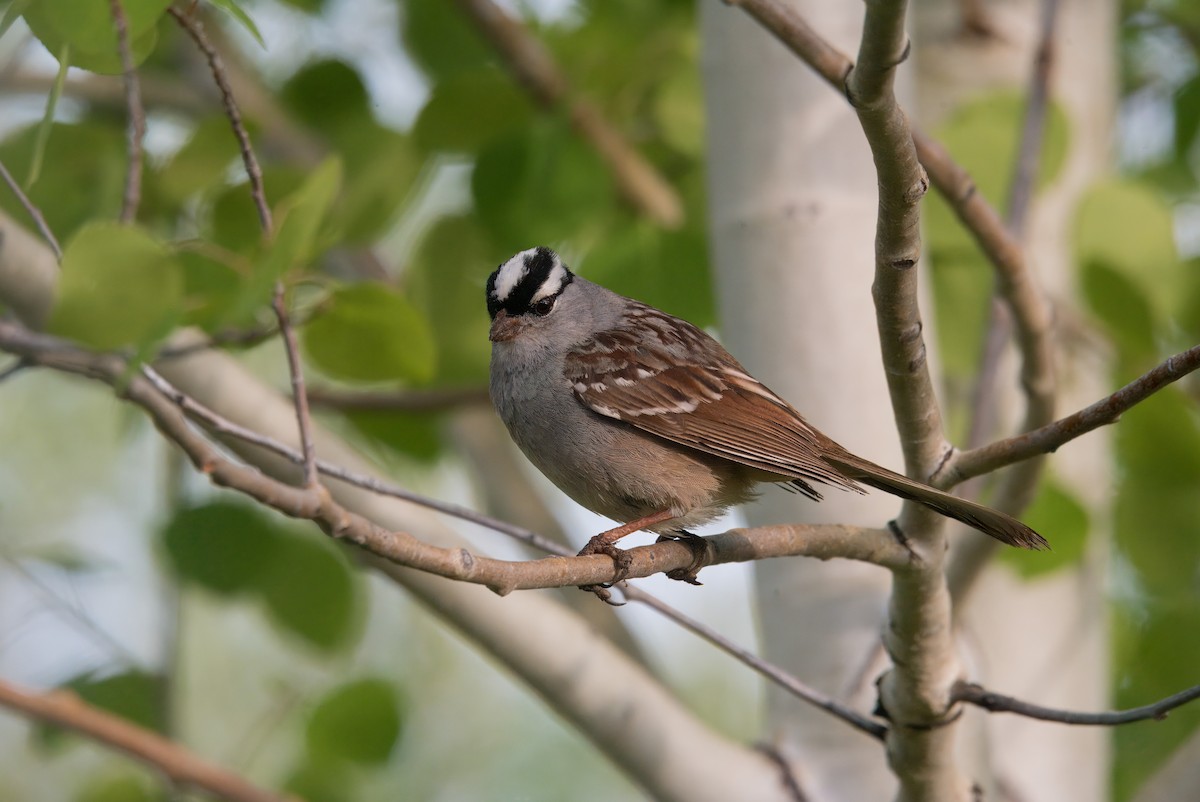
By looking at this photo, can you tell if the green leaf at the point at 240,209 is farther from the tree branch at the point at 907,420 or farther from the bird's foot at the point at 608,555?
the tree branch at the point at 907,420

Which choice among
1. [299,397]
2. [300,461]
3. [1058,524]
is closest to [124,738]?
[300,461]

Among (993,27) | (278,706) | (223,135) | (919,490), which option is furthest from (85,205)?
(993,27)

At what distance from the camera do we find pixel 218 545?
3.29 metres

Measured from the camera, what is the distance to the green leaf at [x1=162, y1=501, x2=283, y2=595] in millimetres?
3279

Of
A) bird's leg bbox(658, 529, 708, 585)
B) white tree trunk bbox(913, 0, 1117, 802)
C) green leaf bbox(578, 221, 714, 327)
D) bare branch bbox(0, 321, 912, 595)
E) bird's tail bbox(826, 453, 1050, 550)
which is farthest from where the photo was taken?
white tree trunk bbox(913, 0, 1117, 802)

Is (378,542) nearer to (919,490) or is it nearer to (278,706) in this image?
(919,490)

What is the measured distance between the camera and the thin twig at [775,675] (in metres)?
2.24

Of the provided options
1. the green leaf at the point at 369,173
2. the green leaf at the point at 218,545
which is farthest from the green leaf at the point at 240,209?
the green leaf at the point at 218,545

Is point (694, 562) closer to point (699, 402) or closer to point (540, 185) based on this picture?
point (699, 402)

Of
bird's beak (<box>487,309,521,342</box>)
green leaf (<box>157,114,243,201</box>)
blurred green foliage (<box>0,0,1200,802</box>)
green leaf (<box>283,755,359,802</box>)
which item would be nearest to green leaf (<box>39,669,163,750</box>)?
blurred green foliage (<box>0,0,1200,802</box>)

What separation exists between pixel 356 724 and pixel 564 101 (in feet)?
6.18

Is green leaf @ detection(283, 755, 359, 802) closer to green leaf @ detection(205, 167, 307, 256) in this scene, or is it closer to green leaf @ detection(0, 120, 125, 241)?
green leaf @ detection(205, 167, 307, 256)

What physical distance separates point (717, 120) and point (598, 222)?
74 cm

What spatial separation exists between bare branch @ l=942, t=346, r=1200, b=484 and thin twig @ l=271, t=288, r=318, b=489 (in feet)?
3.25
